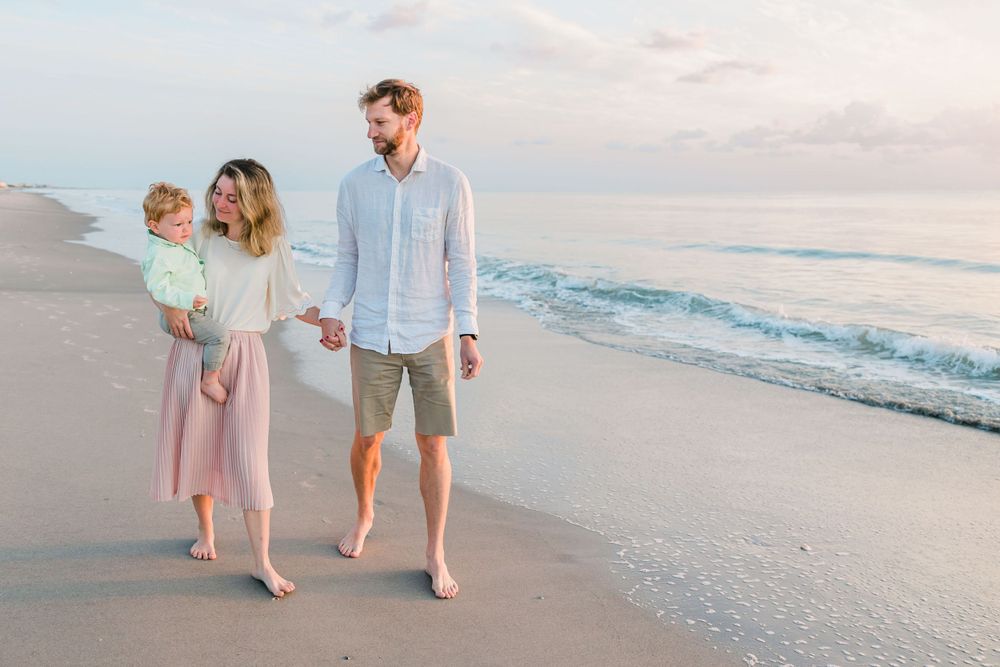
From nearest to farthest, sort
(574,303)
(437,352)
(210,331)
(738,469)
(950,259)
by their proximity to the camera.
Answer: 1. (210,331)
2. (437,352)
3. (738,469)
4. (574,303)
5. (950,259)

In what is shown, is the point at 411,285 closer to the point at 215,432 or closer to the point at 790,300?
the point at 215,432

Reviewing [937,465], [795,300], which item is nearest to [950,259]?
[795,300]

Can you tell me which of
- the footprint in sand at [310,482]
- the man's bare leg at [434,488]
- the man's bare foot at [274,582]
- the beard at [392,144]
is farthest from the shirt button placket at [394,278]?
the footprint in sand at [310,482]

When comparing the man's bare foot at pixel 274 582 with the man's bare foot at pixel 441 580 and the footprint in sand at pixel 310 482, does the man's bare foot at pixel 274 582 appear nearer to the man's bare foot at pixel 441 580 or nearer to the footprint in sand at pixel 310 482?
the man's bare foot at pixel 441 580

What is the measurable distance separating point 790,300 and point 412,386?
478 inches

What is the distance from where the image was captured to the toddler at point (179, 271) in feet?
9.21

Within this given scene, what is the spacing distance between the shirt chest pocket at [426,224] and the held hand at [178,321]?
3.02 feet

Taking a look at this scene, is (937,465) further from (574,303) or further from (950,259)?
(950,259)

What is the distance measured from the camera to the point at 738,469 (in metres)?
4.68

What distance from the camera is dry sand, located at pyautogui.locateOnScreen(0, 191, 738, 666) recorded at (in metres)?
2.66

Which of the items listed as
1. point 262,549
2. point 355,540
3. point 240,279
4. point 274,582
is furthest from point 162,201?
→ point 355,540

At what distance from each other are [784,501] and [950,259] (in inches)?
728

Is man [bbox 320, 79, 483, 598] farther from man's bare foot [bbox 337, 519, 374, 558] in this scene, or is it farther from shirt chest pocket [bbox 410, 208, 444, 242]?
man's bare foot [bbox 337, 519, 374, 558]

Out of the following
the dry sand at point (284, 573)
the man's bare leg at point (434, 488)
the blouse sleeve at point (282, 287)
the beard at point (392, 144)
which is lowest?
the dry sand at point (284, 573)
